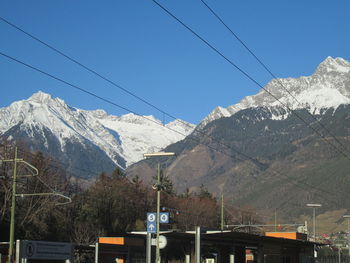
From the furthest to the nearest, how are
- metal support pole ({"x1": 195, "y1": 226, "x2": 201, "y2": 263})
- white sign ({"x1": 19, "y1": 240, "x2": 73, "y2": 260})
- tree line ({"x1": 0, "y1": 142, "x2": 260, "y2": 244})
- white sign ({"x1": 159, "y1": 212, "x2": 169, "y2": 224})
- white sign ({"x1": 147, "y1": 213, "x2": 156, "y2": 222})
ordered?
tree line ({"x1": 0, "y1": 142, "x2": 260, "y2": 244}) → white sign ({"x1": 159, "y1": 212, "x2": 169, "y2": 224}) → white sign ({"x1": 147, "y1": 213, "x2": 156, "y2": 222}) → metal support pole ({"x1": 195, "y1": 226, "x2": 201, "y2": 263}) → white sign ({"x1": 19, "y1": 240, "x2": 73, "y2": 260})

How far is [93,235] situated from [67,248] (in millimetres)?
56343

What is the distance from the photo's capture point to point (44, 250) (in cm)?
4041

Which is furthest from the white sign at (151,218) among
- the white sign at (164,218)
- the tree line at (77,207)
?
the tree line at (77,207)

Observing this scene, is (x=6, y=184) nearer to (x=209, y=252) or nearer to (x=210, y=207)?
(x=209, y=252)

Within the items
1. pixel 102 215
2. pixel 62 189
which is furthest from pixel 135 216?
pixel 62 189

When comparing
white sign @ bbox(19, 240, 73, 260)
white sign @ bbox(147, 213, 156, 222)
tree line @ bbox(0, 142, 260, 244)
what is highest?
tree line @ bbox(0, 142, 260, 244)

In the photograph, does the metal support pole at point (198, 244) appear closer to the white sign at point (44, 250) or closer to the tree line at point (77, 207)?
the white sign at point (44, 250)

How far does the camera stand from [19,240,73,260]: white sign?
125ft

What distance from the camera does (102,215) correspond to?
103m

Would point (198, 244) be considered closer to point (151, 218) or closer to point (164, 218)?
point (151, 218)

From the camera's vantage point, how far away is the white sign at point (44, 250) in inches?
1500

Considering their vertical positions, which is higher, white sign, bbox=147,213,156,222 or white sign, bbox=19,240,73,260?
white sign, bbox=147,213,156,222

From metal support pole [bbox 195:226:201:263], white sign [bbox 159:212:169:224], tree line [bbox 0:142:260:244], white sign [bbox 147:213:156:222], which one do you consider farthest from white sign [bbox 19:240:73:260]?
tree line [bbox 0:142:260:244]

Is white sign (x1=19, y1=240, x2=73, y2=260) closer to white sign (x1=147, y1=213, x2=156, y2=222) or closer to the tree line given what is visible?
white sign (x1=147, y1=213, x2=156, y2=222)
